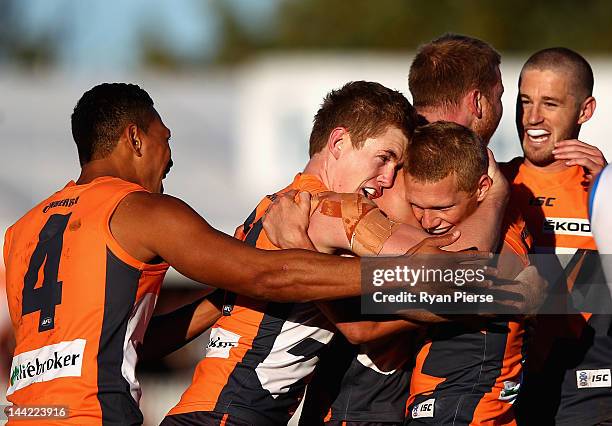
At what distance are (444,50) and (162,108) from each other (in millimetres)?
10976

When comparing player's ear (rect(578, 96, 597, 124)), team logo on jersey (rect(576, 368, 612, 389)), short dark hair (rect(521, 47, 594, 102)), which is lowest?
team logo on jersey (rect(576, 368, 612, 389))

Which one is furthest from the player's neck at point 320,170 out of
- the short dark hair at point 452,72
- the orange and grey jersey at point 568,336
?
the orange and grey jersey at point 568,336

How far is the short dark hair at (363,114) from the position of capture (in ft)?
16.1

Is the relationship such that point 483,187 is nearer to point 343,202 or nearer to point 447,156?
point 447,156

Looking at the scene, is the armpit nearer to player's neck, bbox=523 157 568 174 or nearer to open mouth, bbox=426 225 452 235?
open mouth, bbox=426 225 452 235

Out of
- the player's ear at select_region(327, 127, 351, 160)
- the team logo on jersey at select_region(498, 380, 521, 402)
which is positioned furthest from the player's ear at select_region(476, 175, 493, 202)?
the team logo on jersey at select_region(498, 380, 521, 402)

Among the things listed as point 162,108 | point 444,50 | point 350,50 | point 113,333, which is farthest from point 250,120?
point 350,50

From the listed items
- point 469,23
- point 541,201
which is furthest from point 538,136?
point 469,23

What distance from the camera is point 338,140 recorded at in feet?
16.2

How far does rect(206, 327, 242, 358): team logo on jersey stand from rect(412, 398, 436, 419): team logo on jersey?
993 mm

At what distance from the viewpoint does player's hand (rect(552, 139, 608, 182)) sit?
5.89 meters

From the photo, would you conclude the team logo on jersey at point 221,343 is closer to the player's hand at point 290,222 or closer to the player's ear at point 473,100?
the player's hand at point 290,222

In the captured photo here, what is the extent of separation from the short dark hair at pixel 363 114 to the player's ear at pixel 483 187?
42 centimetres

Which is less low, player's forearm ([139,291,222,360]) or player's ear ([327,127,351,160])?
player's ear ([327,127,351,160])
